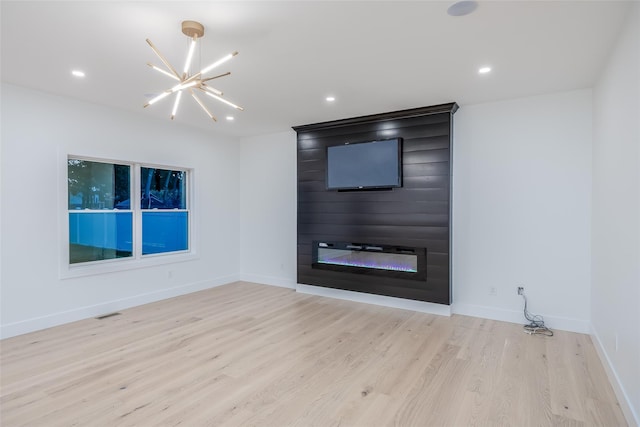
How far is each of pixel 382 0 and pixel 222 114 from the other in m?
3.24

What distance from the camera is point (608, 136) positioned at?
2.94 m

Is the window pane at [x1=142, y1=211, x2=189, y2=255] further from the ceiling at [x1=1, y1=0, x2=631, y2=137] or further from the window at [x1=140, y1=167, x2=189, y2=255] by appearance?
the ceiling at [x1=1, y1=0, x2=631, y2=137]

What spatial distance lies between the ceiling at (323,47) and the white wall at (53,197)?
0.35 meters

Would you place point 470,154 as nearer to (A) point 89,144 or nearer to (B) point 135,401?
(B) point 135,401

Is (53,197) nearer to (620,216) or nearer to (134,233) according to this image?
(134,233)

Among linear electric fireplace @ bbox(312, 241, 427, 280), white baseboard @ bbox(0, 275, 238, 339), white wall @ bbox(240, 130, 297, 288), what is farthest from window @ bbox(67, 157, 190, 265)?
linear electric fireplace @ bbox(312, 241, 427, 280)

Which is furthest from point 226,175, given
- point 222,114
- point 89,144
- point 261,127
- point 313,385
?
point 313,385

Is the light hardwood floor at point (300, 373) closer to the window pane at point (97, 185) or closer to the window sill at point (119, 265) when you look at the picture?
the window sill at point (119, 265)

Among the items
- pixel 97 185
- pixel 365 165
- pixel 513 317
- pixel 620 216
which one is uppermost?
pixel 365 165

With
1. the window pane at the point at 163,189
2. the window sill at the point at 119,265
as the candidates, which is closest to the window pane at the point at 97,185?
the window pane at the point at 163,189

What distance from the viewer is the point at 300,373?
9.50ft

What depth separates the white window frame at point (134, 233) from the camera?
409 cm

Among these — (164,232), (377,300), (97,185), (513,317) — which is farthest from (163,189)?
(513,317)

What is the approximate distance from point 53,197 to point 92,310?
1.47m
